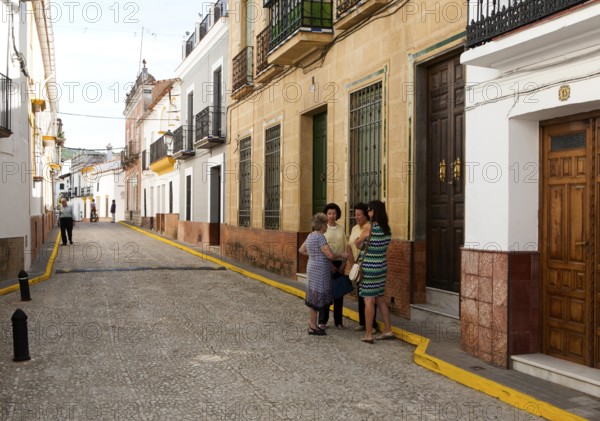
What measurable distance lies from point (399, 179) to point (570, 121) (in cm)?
309

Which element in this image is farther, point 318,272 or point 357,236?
point 357,236

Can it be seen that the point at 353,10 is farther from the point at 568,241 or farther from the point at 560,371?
the point at 560,371

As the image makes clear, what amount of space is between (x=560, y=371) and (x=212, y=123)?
15.3m

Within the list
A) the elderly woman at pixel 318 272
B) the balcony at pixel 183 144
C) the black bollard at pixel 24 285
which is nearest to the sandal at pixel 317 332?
the elderly woman at pixel 318 272

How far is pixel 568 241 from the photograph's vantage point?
567cm

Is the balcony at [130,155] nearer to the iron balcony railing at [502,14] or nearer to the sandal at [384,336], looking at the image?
the sandal at [384,336]

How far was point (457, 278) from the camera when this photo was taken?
25.5ft

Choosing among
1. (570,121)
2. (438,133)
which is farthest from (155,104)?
(570,121)

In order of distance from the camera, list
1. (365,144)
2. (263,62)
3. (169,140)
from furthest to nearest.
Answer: (169,140)
(263,62)
(365,144)

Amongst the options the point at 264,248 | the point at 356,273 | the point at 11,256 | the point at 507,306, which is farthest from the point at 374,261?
the point at 11,256

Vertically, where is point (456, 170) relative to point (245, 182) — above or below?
below

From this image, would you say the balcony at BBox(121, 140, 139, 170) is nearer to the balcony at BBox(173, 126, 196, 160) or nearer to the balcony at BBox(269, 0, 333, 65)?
the balcony at BBox(173, 126, 196, 160)

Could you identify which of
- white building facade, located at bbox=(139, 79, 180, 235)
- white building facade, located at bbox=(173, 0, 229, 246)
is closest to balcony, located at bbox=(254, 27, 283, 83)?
white building facade, located at bbox=(173, 0, 229, 246)

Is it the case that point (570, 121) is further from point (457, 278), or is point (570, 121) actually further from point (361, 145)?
point (361, 145)
